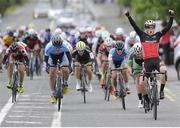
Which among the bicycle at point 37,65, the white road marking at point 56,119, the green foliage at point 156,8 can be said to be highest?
the green foliage at point 156,8

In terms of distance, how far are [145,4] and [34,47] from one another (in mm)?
14179

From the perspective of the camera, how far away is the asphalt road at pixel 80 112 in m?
18.9

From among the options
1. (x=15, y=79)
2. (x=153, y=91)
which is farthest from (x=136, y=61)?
(x=15, y=79)

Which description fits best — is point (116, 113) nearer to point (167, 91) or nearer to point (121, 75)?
point (121, 75)

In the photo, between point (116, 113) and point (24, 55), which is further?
point (24, 55)

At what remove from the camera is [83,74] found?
24.6 meters

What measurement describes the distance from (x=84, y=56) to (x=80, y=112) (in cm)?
344

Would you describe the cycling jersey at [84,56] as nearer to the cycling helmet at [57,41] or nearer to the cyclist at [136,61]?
the cycling helmet at [57,41]

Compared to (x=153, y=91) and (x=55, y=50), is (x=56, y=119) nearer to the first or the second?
(x=153, y=91)

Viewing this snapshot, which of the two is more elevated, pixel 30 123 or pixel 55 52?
pixel 55 52

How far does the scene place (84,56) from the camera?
24.6 meters

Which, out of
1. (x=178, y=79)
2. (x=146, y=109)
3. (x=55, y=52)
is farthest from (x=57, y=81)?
(x=178, y=79)

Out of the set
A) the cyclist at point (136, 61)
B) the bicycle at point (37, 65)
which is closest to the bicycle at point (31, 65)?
the bicycle at point (37, 65)

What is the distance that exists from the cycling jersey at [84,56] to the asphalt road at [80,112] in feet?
3.51
